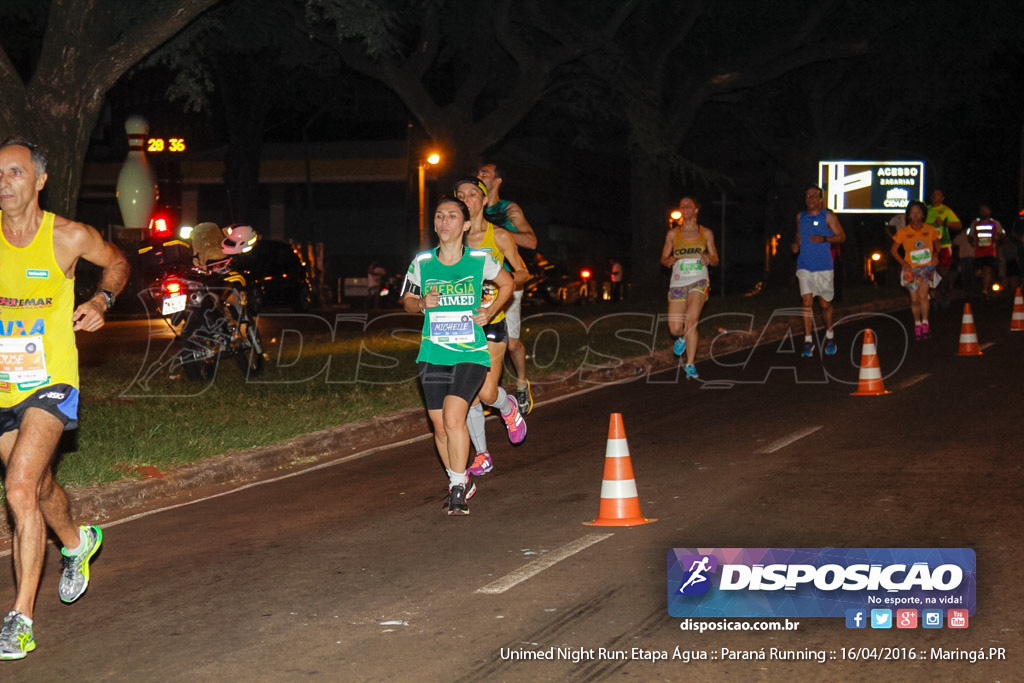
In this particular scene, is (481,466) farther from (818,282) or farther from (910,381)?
(818,282)

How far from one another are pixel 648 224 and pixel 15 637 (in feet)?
92.2

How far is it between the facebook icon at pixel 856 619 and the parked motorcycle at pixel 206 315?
10.2 meters

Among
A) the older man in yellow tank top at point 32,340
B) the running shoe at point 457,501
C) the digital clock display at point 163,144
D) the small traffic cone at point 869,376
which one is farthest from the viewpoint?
the digital clock display at point 163,144

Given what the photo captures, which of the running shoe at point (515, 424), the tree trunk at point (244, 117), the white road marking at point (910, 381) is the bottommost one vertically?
the white road marking at point (910, 381)

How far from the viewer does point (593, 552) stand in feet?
23.5

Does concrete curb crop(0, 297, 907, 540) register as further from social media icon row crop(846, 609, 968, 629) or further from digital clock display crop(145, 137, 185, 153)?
digital clock display crop(145, 137, 185, 153)

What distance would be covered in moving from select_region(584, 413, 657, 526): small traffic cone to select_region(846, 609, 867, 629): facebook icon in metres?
2.33

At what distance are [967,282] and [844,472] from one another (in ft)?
80.3

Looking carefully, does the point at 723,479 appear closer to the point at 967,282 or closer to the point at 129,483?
the point at 129,483

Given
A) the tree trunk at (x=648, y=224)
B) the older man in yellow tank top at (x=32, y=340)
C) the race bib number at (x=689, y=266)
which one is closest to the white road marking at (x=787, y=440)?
the race bib number at (x=689, y=266)

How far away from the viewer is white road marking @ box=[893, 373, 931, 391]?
1453 centimetres

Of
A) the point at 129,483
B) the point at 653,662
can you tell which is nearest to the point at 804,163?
the point at 129,483

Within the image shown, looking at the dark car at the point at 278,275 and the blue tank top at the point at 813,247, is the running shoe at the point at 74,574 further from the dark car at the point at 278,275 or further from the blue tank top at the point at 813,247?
the dark car at the point at 278,275

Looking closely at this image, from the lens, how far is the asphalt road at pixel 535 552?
5.45 m
